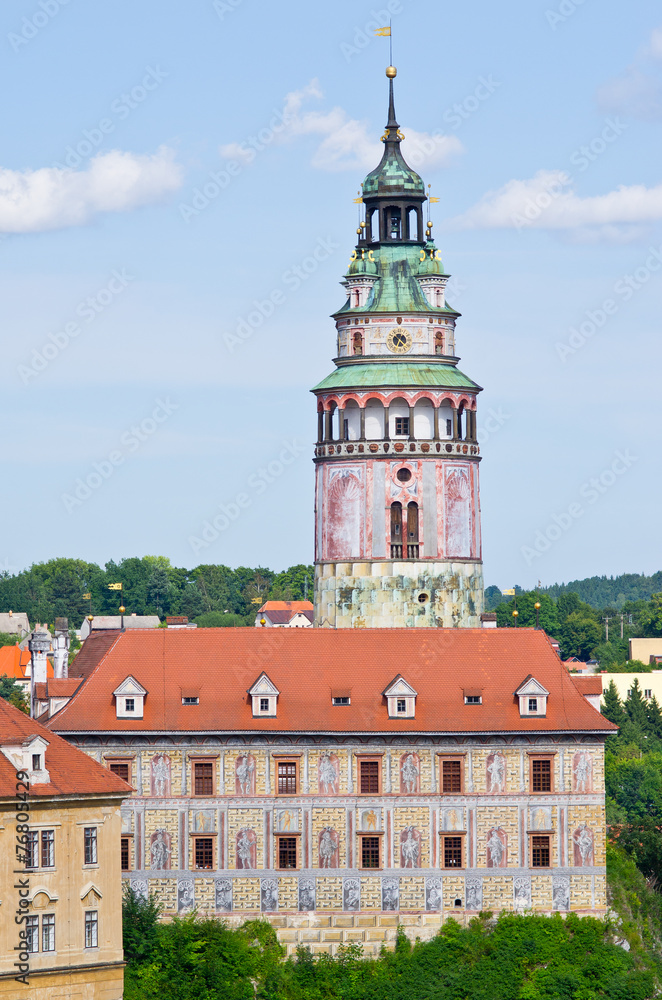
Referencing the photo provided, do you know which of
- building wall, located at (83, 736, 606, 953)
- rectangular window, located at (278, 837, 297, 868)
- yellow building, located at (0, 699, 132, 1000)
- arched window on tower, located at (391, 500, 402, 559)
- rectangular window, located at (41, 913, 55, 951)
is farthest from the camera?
arched window on tower, located at (391, 500, 402, 559)

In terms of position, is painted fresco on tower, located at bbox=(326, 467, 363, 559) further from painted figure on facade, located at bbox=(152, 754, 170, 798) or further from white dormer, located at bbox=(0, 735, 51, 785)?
white dormer, located at bbox=(0, 735, 51, 785)

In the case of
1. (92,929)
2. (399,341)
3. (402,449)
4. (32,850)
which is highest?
(399,341)

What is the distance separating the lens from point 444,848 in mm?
79812

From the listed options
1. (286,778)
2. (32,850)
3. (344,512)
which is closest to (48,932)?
(32,850)

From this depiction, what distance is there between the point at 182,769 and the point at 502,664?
12.7 meters

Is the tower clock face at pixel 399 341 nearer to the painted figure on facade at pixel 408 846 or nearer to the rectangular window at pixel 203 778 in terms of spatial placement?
the rectangular window at pixel 203 778

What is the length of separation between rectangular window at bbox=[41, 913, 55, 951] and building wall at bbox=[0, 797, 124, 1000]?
0.12 metres

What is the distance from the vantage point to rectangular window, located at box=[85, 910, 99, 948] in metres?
73.6

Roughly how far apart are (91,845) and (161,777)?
5.69 meters

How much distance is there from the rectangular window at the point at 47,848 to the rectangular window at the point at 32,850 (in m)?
0.26

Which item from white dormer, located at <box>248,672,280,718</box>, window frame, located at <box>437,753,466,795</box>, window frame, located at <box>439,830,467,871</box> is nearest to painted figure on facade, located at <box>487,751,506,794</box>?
window frame, located at <box>437,753,466,795</box>

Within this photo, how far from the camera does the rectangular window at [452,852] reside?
262 feet

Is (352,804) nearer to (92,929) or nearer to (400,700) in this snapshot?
(400,700)

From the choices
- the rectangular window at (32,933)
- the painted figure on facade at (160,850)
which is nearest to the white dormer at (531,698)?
the painted figure on facade at (160,850)
